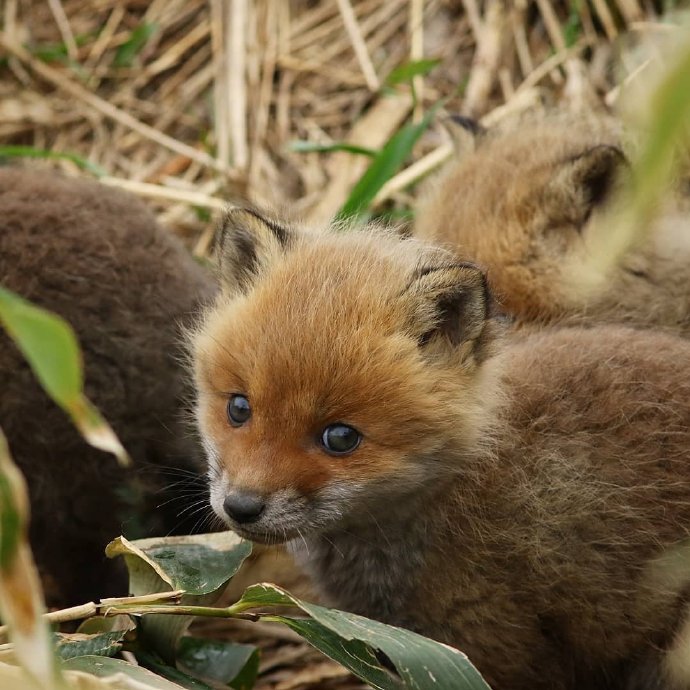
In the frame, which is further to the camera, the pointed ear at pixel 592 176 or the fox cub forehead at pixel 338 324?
the pointed ear at pixel 592 176

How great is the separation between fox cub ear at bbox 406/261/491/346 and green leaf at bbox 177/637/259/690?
1523 mm

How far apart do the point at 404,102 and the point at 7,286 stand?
4106 millimetres

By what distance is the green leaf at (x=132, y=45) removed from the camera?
7836 millimetres

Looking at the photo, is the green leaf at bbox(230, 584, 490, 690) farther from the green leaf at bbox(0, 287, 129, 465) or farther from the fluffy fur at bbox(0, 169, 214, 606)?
the green leaf at bbox(0, 287, 129, 465)

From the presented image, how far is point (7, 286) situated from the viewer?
4176mm

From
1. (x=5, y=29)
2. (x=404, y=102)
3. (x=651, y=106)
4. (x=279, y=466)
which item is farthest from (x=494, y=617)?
(x=5, y=29)

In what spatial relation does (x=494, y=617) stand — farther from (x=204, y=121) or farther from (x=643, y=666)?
(x=204, y=121)

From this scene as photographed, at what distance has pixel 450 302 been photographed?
12.0 ft

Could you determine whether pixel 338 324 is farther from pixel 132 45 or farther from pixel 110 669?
pixel 132 45

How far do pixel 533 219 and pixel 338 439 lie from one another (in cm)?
225

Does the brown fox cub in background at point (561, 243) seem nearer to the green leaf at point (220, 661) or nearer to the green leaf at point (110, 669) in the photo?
the green leaf at point (220, 661)

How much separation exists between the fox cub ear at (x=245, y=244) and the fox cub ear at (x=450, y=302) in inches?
25.1

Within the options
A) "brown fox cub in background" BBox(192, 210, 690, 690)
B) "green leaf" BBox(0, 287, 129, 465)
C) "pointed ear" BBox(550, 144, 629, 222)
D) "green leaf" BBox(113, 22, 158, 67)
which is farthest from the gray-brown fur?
"green leaf" BBox(113, 22, 158, 67)

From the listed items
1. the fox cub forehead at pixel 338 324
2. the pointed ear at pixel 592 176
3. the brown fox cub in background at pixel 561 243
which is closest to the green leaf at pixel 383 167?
the brown fox cub in background at pixel 561 243
